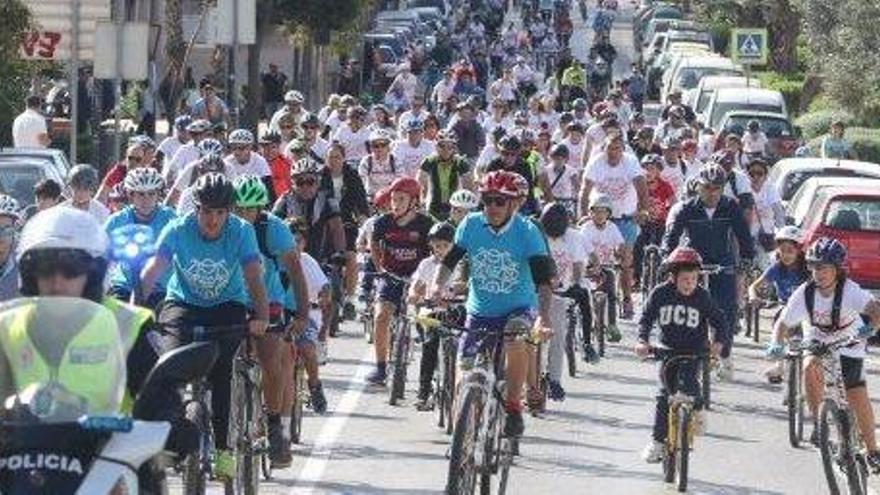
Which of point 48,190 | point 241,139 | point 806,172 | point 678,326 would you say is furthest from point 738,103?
point 678,326

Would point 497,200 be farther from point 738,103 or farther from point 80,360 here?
point 738,103

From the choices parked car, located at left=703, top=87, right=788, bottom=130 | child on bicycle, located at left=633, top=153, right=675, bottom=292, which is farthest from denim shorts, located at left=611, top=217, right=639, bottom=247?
parked car, located at left=703, top=87, right=788, bottom=130

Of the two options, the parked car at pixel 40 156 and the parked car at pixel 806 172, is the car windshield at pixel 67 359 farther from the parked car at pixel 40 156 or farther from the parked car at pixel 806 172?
the parked car at pixel 806 172

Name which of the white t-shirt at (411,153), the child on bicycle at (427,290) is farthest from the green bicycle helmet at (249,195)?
the white t-shirt at (411,153)

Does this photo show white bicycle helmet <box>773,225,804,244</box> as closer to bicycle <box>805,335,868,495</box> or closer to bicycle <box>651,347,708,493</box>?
bicycle <box>651,347,708,493</box>

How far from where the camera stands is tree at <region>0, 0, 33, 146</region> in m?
32.4

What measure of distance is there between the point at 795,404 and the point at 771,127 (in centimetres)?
2434

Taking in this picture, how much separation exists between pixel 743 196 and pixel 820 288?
7.43 metres

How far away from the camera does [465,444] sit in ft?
44.8

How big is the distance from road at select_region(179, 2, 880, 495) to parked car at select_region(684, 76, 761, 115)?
2491 cm

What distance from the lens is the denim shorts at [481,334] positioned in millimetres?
14352

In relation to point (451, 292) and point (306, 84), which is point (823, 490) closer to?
point (451, 292)

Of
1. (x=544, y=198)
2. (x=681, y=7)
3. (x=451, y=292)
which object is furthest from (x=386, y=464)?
(x=681, y=7)

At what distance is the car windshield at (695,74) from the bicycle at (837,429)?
38.9 meters
